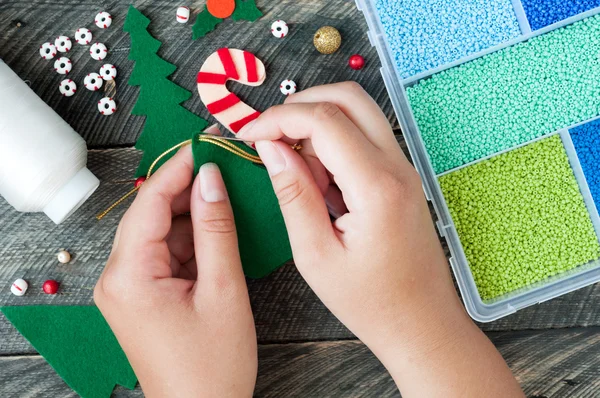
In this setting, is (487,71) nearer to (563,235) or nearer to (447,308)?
(563,235)

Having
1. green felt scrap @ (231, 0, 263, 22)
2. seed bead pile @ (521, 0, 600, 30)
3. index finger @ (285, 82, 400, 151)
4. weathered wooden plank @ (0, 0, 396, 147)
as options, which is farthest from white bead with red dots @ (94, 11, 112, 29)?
seed bead pile @ (521, 0, 600, 30)

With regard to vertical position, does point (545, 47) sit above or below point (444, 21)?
below

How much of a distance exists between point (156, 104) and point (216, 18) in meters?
0.23

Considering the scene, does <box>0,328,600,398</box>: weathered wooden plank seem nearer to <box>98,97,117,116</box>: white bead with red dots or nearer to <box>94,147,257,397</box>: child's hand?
<box>94,147,257,397</box>: child's hand

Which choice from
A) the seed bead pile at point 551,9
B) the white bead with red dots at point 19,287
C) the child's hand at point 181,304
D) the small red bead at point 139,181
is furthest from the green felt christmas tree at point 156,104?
the seed bead pile at point 551,9

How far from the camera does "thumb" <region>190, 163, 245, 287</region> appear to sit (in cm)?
93

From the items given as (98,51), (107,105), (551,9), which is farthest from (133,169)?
(551,9)

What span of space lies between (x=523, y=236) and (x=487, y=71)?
376mm

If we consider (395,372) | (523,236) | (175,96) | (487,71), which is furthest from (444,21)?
(395,372)

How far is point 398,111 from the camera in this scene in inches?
46.4

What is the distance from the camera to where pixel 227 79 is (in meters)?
1.19

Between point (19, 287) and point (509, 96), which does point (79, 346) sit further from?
point (509, 96)

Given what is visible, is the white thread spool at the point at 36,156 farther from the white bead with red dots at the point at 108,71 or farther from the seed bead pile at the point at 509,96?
the seed bead pile at the point at 509,96

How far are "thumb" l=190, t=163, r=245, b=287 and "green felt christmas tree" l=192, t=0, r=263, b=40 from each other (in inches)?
15.4
